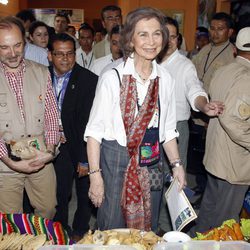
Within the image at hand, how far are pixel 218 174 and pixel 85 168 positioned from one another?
3.39 feet

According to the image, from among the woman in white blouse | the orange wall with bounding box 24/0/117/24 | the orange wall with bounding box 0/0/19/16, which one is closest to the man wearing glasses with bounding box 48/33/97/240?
the woman in white blouse

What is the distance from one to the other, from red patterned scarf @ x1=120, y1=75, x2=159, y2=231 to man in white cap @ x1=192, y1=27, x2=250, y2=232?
Answer: 2.15 ft

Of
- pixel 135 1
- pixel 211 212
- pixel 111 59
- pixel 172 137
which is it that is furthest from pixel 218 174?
pixel 135 1

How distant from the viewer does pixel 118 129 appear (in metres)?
2.22

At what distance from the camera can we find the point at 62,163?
320 cm

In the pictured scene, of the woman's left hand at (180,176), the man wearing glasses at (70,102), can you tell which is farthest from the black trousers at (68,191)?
the woman's left hand at (180,176)

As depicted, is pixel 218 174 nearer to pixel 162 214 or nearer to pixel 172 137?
pixel 172 137

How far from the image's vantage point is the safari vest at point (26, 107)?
2.42 metres

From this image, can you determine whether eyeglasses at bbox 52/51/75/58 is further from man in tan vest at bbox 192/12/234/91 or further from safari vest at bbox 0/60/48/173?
man in tan vest at bbox 192/12/234/91

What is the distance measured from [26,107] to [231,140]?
1.45 meters

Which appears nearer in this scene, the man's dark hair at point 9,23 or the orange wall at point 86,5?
the man's dark hair at point 9,23

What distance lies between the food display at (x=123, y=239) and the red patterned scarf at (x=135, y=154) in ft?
0.70

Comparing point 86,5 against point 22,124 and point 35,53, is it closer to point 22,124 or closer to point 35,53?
point 35,53

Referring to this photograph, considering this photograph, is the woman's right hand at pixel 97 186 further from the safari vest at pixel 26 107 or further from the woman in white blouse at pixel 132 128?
the safari vest at pixel 26 107
